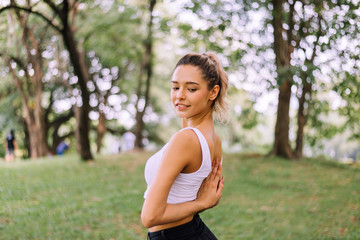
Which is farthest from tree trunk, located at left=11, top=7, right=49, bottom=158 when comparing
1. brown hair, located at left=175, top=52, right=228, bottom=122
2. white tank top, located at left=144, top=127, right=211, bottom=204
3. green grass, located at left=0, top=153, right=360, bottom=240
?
white tank top, located at left=144, top=127, right=211, bottom=204

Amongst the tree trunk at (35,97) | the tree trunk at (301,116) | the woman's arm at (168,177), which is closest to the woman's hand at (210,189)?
the woman's arm at (168,177)

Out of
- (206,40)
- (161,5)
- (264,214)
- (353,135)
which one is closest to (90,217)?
(264,214)

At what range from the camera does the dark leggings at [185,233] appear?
1.88m

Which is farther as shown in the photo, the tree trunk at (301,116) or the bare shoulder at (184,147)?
the tree trunk at (301,116)

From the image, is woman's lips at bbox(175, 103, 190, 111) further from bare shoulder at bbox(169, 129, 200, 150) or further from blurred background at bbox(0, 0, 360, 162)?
blurred background at bbox(0, 0, 360, 162)

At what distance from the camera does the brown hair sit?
6.35 feet

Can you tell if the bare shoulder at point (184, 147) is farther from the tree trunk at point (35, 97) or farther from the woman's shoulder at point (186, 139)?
the tree trunk at point (35, 97)

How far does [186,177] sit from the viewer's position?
71.4 inches

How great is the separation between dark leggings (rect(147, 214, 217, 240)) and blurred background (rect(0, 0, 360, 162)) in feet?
15.6

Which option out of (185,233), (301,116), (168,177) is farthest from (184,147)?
(301,116)

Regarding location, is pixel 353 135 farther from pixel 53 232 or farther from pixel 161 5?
pixel 53 232

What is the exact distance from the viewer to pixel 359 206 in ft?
27.8

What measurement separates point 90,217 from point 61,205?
94cm

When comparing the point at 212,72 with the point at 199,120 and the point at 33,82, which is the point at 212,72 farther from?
the point at 33,82
